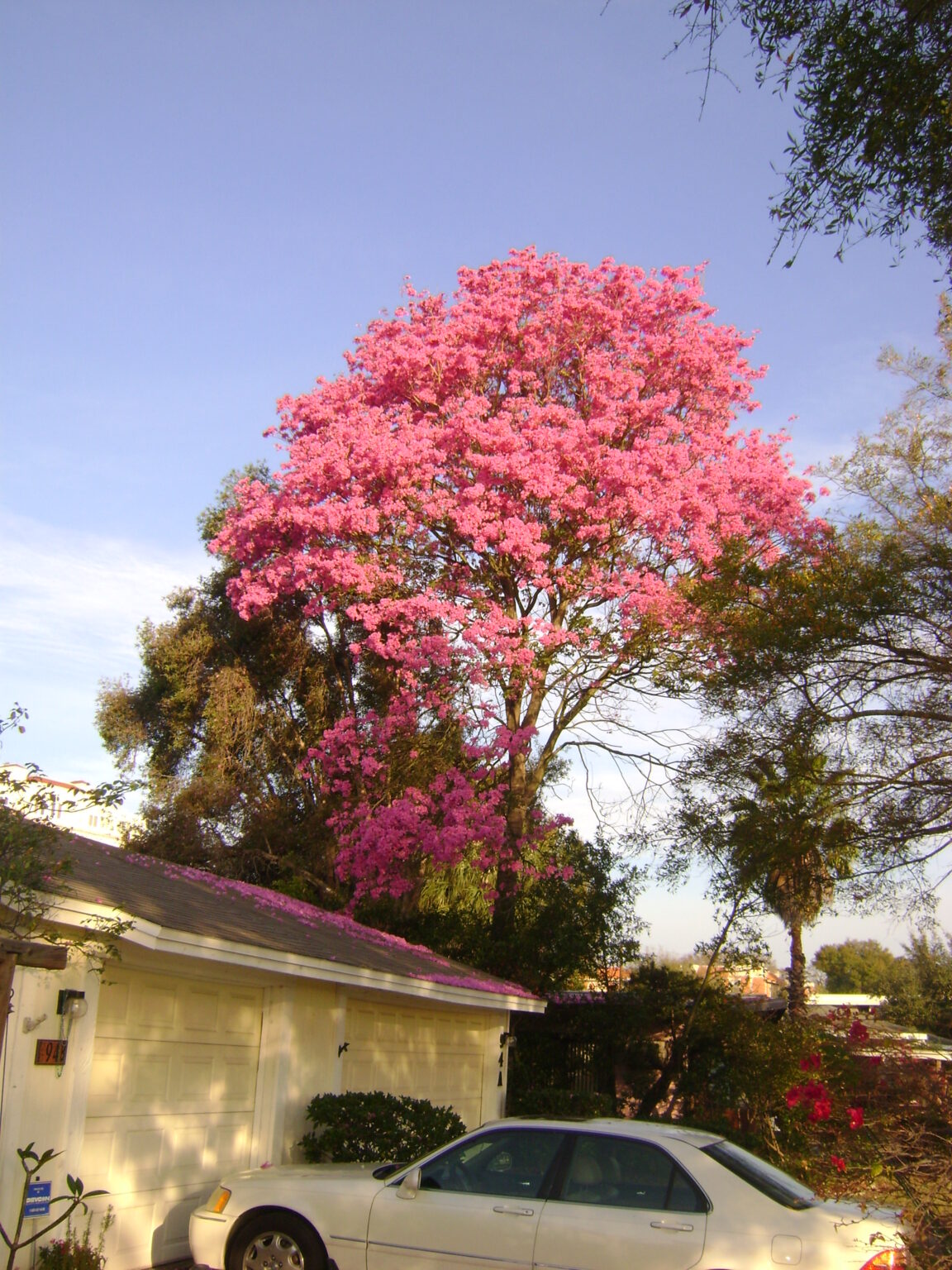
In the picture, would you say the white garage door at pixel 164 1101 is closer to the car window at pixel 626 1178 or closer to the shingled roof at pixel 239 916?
the shingled roof at pixel 239 916

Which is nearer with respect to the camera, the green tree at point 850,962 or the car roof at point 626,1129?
the car roof at point 626,1129

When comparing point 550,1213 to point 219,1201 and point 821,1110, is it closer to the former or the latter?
point 219,1201

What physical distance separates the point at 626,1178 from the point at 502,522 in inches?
482

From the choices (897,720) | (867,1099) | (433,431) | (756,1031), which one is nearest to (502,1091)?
(756,1031)

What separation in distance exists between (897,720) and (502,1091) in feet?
24.1

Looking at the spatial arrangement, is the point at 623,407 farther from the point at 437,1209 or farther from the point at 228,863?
the point at 437,1209

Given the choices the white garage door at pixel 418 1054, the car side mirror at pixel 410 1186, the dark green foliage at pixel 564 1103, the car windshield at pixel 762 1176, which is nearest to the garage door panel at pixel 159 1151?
the white garage door at pixel 418 1054

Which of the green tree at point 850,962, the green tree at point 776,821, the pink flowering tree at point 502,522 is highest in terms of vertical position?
the pink flowering tree at point 502,522

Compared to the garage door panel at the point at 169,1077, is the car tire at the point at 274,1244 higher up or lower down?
lower down

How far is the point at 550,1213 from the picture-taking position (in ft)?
22.6

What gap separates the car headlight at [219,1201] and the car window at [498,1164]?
5.02 feet

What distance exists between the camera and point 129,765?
2348 cm

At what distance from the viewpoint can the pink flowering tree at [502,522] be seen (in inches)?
700

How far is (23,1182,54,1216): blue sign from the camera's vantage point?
301 inches
